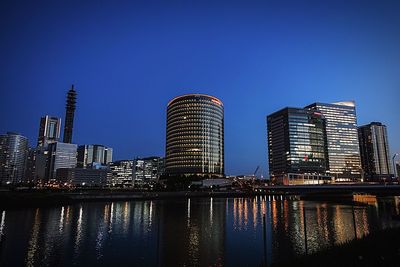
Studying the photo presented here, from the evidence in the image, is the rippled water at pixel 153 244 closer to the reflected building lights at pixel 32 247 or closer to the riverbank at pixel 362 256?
the reflected building lights at pixel 32 247

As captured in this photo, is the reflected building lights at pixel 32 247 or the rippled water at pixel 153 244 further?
the rippled water at pixel 153 244

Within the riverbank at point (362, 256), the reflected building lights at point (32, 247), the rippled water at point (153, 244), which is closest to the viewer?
the riverbank at point (362, 256)

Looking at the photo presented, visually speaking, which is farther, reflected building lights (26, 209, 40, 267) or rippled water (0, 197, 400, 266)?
rippled water (0, 197, 400, 266)

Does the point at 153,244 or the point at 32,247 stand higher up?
the point at 32,247

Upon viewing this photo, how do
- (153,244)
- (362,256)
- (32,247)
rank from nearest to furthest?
(362,256)
(32,247)
(153,244)

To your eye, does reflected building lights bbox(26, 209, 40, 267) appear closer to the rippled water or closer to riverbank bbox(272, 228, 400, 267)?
the rippled water

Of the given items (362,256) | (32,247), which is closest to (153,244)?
(32,247)

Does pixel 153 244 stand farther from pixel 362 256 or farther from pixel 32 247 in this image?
pixel 362 256

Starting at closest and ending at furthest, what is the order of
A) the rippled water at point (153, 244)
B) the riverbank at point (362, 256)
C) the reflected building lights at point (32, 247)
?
the riverbank at point (362, 256)
the reflected building lights at point (32, 247)
the rippled water at point (153, 244)

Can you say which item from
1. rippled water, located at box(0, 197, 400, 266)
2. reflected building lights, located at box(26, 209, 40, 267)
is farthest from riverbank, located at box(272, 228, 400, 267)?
reflected building lights, located at box(26, 209, 40, 267)

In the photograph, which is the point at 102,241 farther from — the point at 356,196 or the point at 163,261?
the point at 356,196

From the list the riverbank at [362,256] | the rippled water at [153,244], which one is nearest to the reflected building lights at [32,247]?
the rippled water at [153,244]

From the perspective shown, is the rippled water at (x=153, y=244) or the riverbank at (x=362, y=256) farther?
the rippled water at (x=153, y=244)

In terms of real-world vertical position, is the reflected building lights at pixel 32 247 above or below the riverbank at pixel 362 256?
below
